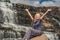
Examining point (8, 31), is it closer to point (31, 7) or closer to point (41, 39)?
point (31, 7)

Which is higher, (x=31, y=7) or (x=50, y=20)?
(x=31, y=7)

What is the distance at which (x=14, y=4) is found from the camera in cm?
269

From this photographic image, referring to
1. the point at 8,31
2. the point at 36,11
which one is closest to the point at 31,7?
the point at 36,11

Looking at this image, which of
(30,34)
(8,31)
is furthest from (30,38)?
(8,31)

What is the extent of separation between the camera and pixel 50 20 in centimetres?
271

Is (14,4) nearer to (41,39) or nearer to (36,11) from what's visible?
(36,11)

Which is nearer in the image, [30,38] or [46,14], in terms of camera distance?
[30,38]

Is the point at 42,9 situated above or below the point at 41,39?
above

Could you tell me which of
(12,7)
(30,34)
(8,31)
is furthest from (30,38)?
(12,7)

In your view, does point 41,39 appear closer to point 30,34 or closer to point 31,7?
point 30,34

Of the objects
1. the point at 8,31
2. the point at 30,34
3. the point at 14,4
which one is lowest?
the point at 8,31

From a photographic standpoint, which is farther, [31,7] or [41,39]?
[31,7]

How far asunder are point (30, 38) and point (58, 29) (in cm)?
70

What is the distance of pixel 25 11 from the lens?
104 inches
